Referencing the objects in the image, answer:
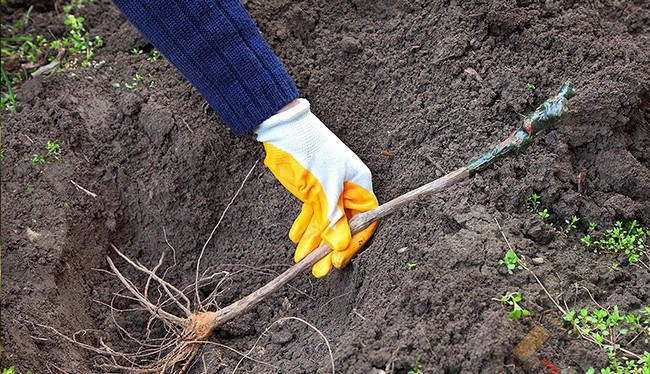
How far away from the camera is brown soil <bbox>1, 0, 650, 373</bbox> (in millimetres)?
2184

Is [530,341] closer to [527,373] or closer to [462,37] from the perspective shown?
[527,373]

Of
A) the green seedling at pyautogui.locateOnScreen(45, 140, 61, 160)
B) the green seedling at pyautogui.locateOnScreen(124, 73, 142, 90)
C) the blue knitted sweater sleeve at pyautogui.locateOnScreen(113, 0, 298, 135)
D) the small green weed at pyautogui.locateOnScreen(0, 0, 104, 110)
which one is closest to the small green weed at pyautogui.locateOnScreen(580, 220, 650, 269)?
the blue knitted sweater sleeve at pyautogui.locateOnScreen(113, 0, 298, 135)

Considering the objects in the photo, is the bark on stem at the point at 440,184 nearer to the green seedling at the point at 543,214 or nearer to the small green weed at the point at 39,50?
the green seedling at the point at 543,214

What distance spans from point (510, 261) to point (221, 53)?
114 cm

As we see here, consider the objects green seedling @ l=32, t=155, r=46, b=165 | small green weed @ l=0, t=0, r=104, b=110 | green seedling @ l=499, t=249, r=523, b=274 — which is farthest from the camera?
small green weed @ l=0, t=0, r=104, b=110

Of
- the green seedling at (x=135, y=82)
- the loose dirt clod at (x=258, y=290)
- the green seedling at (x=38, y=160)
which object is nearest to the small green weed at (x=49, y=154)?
the green seedling at (x=38, y=160)

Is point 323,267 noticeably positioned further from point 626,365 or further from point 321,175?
point 626,365

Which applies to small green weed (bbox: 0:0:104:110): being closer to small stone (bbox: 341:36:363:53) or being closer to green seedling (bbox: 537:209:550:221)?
small stone (bbox: 341:36:363:53)

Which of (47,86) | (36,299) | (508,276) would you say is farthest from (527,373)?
(47,86)

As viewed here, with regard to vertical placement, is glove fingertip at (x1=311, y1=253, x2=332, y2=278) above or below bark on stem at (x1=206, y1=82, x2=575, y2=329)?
below

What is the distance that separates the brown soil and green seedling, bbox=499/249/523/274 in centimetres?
3

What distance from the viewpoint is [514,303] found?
206 centimetres

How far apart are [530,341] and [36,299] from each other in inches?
64.7

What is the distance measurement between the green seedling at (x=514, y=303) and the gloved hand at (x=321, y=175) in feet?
2.04
